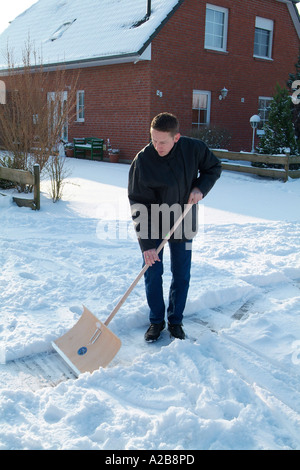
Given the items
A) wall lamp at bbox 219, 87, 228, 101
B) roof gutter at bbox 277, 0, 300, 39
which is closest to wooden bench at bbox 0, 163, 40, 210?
wall lamp at bbox 219, 87, 228, 101

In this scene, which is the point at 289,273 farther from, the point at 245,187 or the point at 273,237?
the point at 245,187

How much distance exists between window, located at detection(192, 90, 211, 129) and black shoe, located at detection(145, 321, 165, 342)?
13188 mm

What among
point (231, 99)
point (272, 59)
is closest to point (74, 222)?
point (231, 99)

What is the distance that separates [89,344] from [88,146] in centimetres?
1402

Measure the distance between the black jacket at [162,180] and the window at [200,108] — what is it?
1308 centimetres

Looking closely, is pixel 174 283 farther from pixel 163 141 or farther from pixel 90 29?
pixel 90 29

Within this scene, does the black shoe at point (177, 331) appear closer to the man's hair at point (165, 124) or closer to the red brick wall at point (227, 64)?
the man's hair at point (165, 124)

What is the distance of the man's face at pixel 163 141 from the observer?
3.20 meters

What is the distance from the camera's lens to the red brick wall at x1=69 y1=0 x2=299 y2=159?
49.1ft

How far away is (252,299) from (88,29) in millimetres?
15752

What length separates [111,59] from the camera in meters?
14.9

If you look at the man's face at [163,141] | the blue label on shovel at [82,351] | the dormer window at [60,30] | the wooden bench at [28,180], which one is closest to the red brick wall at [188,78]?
the dormer window at [60,30]

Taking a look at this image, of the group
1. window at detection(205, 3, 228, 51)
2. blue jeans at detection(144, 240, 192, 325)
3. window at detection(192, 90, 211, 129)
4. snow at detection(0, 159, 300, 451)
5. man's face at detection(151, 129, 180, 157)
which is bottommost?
snow at detection(0, 159, 300, 451)

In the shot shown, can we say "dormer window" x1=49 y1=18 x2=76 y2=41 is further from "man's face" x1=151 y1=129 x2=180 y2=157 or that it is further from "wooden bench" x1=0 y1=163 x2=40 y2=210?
"man's face" x1=151 y1=129 x2=180 y2=157
